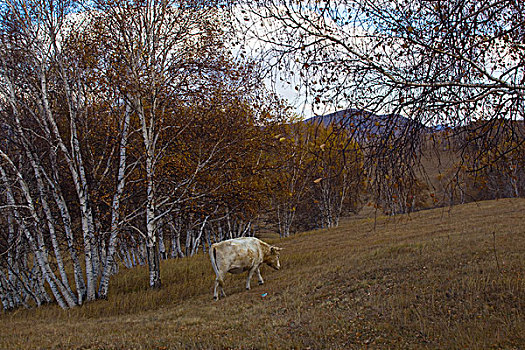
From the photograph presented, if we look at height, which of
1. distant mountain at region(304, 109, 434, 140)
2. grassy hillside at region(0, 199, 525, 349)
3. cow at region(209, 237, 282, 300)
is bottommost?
grassy hillside at region(0, 199, 525, 349)

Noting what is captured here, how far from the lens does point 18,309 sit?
14.7 metres

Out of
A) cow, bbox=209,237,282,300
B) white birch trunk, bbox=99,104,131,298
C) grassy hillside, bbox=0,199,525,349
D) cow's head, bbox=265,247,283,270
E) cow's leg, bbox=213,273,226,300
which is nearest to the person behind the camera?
grassy hillside, bbox=0,199,525,349

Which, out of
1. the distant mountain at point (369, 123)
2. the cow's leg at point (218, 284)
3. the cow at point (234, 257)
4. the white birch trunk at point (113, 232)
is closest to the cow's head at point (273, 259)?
the cow at point (234, 257)

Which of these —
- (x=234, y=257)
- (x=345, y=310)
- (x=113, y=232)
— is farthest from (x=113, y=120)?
(x=345, y=310)

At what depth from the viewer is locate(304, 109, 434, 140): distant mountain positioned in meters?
5.12

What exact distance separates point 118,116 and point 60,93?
9.65 ft

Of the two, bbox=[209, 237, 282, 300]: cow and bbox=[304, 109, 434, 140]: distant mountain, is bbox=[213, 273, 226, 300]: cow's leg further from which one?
bbox=[304, 109, 434, 140]: distant mountain

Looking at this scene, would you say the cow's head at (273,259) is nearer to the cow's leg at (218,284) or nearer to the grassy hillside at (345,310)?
the grassy hillside at (345,310)

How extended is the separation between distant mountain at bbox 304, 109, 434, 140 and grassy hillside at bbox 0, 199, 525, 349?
57.6 inches

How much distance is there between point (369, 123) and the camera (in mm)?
5172

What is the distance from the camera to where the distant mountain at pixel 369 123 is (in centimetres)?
512

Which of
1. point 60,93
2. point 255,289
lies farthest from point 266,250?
point 60,93

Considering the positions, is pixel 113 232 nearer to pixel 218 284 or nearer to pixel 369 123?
pixel 218 284

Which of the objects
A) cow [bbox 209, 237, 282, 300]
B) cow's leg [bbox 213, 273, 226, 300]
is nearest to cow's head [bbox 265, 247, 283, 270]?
cow [bbox 209, 237, 282, 300]
